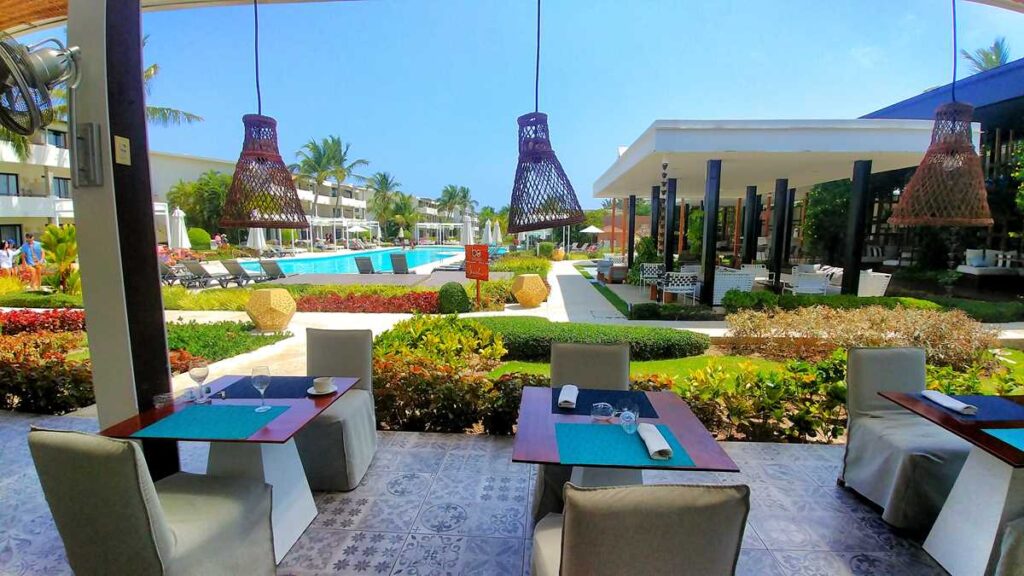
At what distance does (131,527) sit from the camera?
1.67 meters

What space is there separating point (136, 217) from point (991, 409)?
177 inches

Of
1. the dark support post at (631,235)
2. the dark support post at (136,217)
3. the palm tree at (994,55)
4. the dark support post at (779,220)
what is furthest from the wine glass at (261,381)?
the palm tree at (994,55)

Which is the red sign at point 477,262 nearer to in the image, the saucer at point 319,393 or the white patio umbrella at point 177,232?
the saucer at point 319,393

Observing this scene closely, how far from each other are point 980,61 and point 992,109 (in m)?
11.9

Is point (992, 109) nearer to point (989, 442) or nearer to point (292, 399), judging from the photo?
point (989, 442)

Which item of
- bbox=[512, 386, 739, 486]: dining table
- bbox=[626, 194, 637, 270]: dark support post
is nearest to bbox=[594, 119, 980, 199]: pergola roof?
bbox=[512, 386, 739, 486]: dining table

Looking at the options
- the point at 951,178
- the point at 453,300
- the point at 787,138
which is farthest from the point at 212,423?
the point at 787,138

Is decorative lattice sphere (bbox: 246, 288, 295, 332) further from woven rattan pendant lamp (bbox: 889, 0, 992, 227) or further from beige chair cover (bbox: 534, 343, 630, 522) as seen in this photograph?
woven rattan pendant lamp (bbox: 889, 0, 992, 227)

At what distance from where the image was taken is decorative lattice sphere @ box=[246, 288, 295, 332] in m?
7.35

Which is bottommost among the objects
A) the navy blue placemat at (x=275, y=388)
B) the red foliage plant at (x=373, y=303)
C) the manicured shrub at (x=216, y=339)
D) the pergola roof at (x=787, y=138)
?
the manicured shrub at (x=216, y=339)

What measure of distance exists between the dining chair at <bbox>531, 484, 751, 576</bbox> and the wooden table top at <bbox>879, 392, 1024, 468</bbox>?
1428mm

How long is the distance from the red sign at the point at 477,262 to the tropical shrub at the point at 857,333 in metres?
4.41

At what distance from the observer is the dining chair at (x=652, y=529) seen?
1.37 meters

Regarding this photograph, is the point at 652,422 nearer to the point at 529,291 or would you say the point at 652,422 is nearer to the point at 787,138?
the point at 787,138
